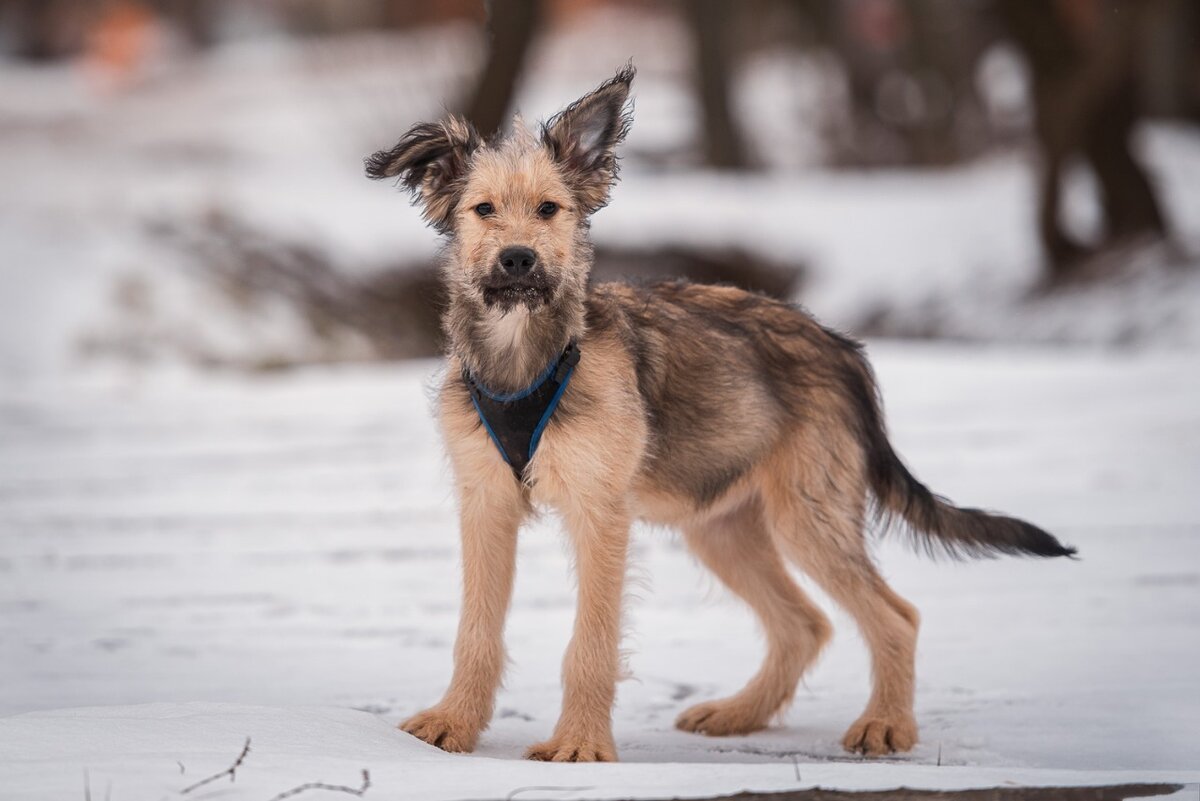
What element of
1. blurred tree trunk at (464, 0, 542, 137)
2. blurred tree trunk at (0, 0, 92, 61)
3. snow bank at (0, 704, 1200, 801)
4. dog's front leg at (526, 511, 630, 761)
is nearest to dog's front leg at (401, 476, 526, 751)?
dog's front leg at (526, 511, 630, 761)

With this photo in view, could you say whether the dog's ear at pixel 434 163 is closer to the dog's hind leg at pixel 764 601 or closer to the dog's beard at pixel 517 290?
the dog's beard at pixel 517 290

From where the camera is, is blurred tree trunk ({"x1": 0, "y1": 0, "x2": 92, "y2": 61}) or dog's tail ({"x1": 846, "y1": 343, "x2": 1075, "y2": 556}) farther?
blurred tree trunk ({"x1": 0, "y1": 0, "x2": 92, "y2": 61})

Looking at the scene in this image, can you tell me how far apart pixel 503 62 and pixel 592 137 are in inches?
446

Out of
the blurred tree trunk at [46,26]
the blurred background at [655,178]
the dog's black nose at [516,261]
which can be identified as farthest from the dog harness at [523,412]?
the blurred tree trunk at [46,26]

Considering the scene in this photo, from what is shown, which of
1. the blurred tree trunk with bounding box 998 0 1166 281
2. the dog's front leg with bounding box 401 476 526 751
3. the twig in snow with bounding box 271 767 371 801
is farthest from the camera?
the blurred tree trunk with bounding box 998 0 1166 281

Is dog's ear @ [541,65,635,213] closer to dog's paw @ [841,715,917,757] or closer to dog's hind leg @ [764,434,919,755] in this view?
dog's hind leg @ [764,434,919,755]

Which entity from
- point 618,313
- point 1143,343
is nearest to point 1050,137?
point 1143,343

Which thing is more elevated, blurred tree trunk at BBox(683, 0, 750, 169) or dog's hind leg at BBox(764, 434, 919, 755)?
blurred tree trunk at BBox(683, 0, 750, 169)

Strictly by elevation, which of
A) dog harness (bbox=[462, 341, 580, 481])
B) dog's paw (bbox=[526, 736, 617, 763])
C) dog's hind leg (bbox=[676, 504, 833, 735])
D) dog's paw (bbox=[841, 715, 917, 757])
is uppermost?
dog harness (bbox=[462, 341, 580, 481])

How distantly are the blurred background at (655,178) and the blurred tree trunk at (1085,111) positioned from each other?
0.03 m

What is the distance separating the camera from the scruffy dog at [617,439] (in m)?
4.52

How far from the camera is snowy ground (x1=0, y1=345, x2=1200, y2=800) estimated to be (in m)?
3.96

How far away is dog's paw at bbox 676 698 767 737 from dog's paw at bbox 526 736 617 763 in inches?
32.2

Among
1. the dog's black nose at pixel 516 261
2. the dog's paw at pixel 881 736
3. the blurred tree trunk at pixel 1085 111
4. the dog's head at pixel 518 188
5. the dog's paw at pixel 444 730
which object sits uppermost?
the blurred tree trunk at pixel 1085 111
